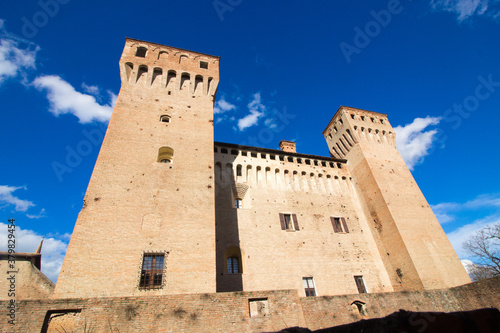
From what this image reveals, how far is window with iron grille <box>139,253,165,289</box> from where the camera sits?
10.5m

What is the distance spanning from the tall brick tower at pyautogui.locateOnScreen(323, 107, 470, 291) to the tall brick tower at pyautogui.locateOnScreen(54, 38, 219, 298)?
13678 mm

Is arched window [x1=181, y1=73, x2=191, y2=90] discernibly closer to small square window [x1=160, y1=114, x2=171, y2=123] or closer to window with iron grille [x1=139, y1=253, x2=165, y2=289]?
small square window [x1=160, y1=114, x2=171, y2=123]

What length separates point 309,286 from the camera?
1612 cm

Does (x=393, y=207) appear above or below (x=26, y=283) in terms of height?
above

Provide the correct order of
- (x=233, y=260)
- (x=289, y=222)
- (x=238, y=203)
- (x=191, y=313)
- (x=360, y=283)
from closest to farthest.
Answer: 1. (x=191, y=313)
2. (x=233, y=260)
3. (x=360, y=283)
4. (x=238, y=203)
5. (x=289, y=222)

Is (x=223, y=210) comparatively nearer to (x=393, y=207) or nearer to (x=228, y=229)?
(x=228, y=229)

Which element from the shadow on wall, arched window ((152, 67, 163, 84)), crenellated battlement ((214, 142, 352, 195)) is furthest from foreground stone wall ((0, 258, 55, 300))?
the shadow on wall

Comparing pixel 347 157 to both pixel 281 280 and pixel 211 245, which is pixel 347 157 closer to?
pixel 281 280

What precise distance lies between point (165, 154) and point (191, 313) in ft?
31.3

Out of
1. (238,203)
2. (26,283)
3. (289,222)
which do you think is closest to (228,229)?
(238,203)

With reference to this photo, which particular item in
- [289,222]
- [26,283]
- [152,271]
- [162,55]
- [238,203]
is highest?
[162,55]

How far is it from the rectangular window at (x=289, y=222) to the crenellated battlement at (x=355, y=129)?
1000 cm

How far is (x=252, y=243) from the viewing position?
16531mm

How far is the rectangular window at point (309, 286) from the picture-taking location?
15.9 m
